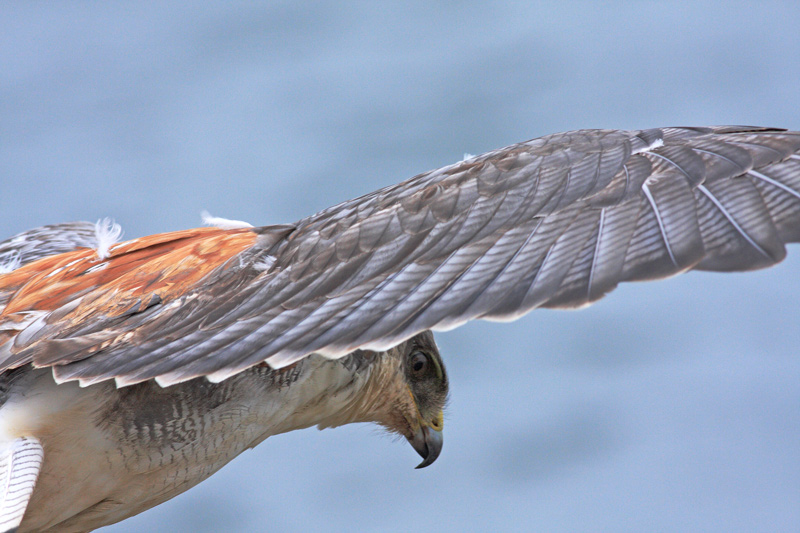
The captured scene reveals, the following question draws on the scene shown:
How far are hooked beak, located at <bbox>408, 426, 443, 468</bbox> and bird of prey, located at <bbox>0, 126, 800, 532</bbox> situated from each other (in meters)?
0.83

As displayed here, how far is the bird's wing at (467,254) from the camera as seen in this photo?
8.13 ft

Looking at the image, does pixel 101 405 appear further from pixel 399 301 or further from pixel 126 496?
pixel 399 301

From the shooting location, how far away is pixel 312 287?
277cm

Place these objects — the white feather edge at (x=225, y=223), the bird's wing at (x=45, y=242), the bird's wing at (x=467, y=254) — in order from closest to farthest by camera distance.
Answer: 1. the bird's wing at (x=467, y=254)
2. the white feather edge at (x=225, y=223)
3. the bird's wing at (x=45, y=242)

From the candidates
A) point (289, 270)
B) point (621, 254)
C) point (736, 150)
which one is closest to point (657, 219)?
point (621, 254)

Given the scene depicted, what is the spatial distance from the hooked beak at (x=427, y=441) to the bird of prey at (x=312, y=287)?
0.83 metres

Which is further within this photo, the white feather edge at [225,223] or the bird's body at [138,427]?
the white feather edge at [225,223]

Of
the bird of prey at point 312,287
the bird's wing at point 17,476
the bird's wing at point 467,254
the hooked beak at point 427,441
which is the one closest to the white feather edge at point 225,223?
the bird of prey at point 312,287

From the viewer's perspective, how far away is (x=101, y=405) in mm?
3186

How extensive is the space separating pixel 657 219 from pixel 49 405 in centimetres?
197

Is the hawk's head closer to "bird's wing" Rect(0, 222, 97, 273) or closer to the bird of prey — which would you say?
the bird of prey

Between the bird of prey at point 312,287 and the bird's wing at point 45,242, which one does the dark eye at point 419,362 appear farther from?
the bird's wing at point 45,242

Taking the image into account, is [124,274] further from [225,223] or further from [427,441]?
[427,441]

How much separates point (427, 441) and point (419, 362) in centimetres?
42
